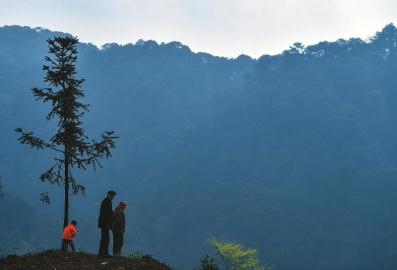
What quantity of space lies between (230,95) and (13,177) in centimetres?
8325

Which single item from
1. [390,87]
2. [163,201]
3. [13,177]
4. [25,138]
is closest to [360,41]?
[390,87]

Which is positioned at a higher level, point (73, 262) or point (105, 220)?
point (105, 220)

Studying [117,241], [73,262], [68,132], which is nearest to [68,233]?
[117,241]

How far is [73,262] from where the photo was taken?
544 inches

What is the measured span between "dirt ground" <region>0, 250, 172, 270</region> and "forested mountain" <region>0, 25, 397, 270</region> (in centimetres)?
8824

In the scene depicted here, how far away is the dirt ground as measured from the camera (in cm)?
1291

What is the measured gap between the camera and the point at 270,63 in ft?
636

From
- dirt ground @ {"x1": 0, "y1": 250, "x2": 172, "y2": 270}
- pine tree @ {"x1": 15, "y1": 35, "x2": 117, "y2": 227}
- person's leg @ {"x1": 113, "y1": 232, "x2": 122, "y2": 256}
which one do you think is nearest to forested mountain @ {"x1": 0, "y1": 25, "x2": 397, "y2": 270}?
pine tree @ {"x1": 15, "y1": 35, "x2": 117, "y2": 227}

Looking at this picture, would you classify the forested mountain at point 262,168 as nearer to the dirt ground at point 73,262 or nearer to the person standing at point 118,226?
the person standing at point 118,226

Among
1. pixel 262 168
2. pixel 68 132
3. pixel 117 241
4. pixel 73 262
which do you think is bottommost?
pixel 73 262

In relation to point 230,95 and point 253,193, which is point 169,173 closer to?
point 253,193

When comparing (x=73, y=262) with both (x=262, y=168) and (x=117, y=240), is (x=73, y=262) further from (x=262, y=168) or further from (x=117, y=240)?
(x=262, y=168)

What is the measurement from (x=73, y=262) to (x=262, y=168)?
143 m

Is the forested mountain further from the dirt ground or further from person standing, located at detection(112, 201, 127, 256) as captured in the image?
the dirt ground
